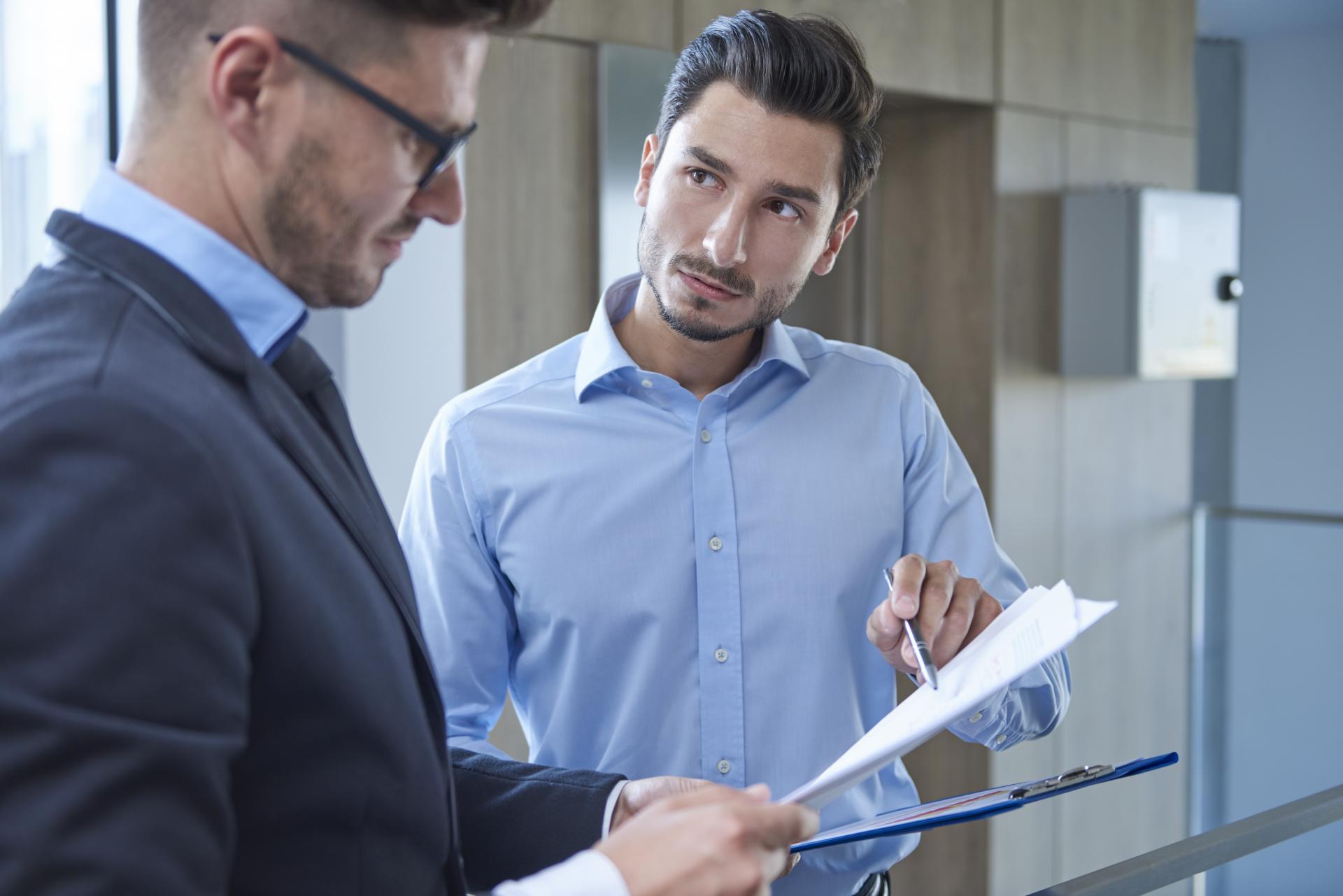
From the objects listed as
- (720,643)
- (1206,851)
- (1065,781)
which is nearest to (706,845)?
(1065,781)

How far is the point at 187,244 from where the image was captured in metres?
0.80

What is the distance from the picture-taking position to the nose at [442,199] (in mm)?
905

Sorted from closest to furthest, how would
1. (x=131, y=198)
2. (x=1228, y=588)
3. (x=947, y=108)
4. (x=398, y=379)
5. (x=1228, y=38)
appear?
1. (x=131, y=198)
2. (x=398, y=379)
3. (x=947, y=108)
4. (x=1228, y=588)
5. (x=1228, y=38)

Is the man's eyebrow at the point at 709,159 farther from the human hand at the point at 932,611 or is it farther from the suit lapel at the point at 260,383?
the suit lapel at the point at 260,383

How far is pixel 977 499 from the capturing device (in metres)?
1.65

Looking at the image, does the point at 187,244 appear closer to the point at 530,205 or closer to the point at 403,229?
the point at 403,229

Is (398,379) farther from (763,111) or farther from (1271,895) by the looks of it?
(1271,895)

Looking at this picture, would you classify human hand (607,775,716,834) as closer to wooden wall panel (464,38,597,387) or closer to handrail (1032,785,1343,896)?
handrail (1032,785,1343,896)

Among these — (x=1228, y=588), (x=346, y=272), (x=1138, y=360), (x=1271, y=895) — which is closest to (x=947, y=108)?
(x=1138, y=360)

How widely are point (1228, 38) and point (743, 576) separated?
4318 mm

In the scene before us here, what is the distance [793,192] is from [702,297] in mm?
164

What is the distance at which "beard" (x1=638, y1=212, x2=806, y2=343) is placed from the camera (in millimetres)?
1515

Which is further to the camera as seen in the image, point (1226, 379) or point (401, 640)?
point (1226, 379)

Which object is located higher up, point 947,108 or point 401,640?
point 947,108
